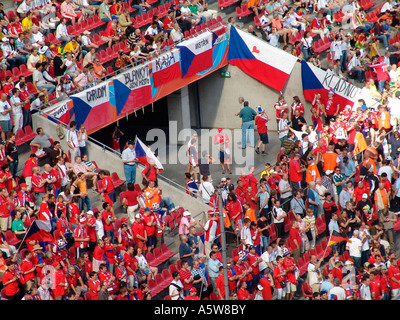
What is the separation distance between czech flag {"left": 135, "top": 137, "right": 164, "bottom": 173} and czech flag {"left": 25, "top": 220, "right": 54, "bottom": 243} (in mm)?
4293

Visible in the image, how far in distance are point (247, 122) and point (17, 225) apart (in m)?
8.99

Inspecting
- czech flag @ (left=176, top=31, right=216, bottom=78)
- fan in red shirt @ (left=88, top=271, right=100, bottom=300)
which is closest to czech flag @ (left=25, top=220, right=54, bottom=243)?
fan in red shirt @ (left=88, top=271, right=100, bottom=300)

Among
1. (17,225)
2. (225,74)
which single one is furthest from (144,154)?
(225,74)

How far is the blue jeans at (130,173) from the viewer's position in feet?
66.9

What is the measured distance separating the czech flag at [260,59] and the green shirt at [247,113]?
2866 millimetres

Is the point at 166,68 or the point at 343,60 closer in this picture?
the point at 166,68

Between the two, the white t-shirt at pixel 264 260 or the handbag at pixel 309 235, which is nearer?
the white t-shirt at pixel 264 260

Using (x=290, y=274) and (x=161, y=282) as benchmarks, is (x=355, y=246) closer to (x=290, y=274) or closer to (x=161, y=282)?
(x=290, y=274)

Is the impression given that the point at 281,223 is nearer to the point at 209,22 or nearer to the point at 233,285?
the point at 233,285

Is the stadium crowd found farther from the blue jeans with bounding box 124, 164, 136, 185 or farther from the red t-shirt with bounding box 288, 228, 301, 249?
the blue jeans with bounding box 124, 164, 136, 185

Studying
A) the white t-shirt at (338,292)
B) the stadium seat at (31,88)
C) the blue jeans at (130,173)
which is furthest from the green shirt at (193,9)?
the white t-shirt at (338,292)

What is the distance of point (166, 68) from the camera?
2495cm

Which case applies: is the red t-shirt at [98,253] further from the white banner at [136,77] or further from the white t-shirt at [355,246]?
the white banner at [136,77]
